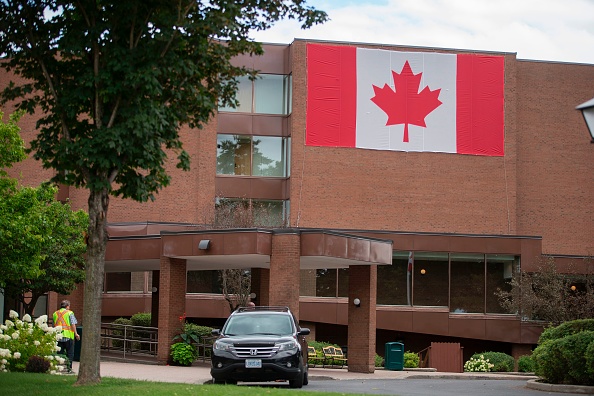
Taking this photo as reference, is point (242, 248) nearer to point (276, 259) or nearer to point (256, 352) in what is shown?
point (276, 259)

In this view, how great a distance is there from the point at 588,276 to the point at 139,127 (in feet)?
105

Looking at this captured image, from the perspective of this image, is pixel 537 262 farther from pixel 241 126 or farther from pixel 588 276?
pixel 241 126

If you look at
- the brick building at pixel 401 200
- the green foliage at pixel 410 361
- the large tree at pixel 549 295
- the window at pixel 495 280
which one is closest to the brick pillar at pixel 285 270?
the green foliage at pixel 410 361

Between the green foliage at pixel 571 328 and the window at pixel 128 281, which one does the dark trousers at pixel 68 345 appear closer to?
the green foliage at pixel 571 328

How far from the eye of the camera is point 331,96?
49906 mm

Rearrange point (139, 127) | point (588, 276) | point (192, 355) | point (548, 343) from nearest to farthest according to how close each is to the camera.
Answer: point (139, 127) → point (548, 343) → point (192, 355) → point (588, 276)

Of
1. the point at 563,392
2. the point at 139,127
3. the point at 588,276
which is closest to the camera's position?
the point at 139,127

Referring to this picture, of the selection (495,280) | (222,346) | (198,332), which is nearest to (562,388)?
(222,346)

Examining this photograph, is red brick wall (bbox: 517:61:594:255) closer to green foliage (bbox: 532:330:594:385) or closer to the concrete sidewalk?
the concrete sidewalk

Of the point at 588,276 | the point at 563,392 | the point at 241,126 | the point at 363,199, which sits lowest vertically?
the point at 563,392

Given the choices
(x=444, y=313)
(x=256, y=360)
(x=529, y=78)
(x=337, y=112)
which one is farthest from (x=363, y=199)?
(x=256, y=360)

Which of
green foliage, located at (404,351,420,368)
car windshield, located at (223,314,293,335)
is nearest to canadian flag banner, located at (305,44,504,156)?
green foliage, located at (404,351,420,368)

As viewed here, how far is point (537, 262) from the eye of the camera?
45.0m

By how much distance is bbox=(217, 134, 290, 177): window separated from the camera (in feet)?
169
